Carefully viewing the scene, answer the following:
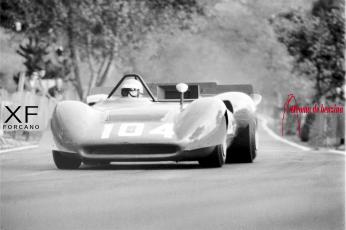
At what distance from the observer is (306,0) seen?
35.5 meters

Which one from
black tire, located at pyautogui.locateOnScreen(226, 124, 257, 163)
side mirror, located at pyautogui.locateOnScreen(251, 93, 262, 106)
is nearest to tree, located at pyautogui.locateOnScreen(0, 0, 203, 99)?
side mirror, located at pyautogui.locateOnScreen(251, 93, 262, 106)

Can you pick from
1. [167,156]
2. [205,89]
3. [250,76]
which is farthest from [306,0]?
[250,76]

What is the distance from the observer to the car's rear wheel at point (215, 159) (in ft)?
33.1

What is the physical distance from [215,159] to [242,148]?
4.47 feet

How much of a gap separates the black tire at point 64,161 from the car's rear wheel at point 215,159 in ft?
4.49

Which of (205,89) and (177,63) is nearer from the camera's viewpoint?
(205,89)

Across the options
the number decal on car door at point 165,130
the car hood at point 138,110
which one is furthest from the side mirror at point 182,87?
the number decal on car door at point 165,130

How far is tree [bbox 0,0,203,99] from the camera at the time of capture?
1241 inches

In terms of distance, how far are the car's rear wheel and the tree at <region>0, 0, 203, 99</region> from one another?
66.6 ft

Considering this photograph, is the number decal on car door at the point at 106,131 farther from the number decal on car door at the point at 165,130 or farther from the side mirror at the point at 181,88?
the side mirror at the point at 181,88

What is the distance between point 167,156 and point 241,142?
193cm

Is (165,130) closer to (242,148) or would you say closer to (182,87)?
(182,87)

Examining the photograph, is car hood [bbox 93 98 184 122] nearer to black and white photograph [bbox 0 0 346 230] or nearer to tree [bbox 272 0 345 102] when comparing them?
black and white photograph [bbox 0 0 346 230]

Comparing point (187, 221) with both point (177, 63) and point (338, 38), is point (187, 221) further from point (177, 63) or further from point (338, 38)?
point (177, 63)
